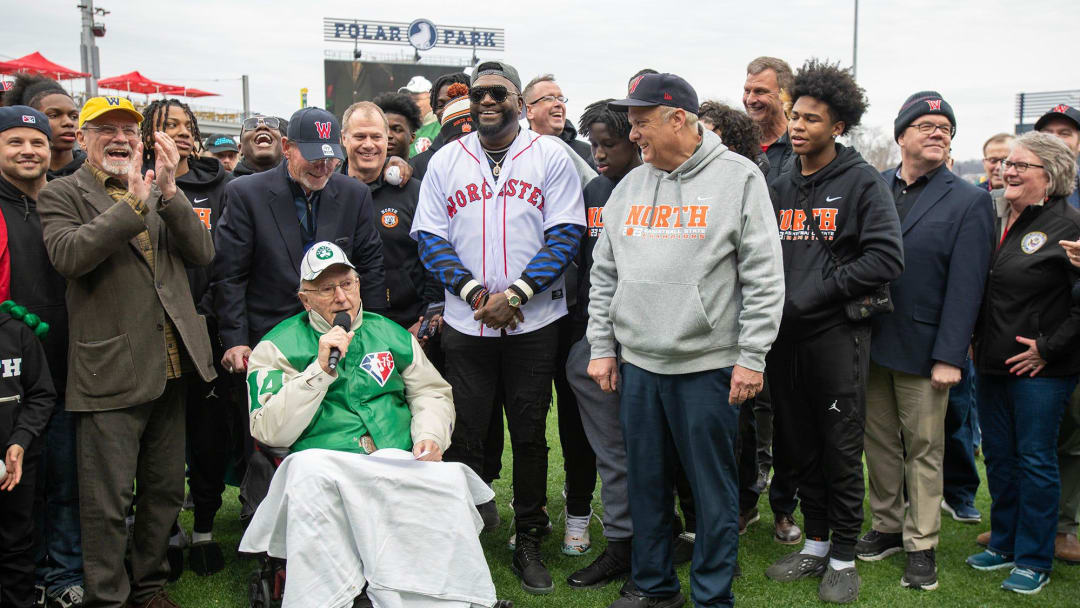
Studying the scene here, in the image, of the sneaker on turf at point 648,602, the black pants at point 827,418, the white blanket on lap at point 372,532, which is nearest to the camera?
the white blanket on lap at point 372,532

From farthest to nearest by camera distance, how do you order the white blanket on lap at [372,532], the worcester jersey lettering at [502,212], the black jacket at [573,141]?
the black jacket at [573,141]
the worcester jersey lettering at [502,212]
the white blanket on lap at [372,532]

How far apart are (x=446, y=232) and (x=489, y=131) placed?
1.84ft

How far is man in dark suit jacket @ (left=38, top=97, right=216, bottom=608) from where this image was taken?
3555 millimetres

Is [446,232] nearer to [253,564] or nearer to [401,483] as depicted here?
[401,483]

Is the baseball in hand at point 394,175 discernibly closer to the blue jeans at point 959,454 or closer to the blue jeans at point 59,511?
the blue jeans at point 59,511

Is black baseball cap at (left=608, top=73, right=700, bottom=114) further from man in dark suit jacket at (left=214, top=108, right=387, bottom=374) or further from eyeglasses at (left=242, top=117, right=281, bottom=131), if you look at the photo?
eyeglasses at (left=242, top=117, right=281, bottom=131)

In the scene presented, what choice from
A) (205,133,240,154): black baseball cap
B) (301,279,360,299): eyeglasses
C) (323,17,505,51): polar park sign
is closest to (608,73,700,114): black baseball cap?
(301,279,360,299): eyeglasses

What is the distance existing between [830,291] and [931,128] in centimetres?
111

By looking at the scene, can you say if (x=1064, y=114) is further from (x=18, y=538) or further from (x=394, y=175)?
(x=18, y=538)

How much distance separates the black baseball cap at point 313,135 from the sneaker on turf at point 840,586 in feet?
10.6

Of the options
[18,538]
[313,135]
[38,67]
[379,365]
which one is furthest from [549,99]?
[38,67]

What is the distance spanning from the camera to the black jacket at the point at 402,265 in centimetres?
479

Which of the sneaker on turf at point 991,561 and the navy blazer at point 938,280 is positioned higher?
the navy blazer at point 938,280

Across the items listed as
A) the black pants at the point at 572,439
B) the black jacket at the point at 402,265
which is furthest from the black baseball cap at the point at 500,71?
the black pants at the point at 572,439
